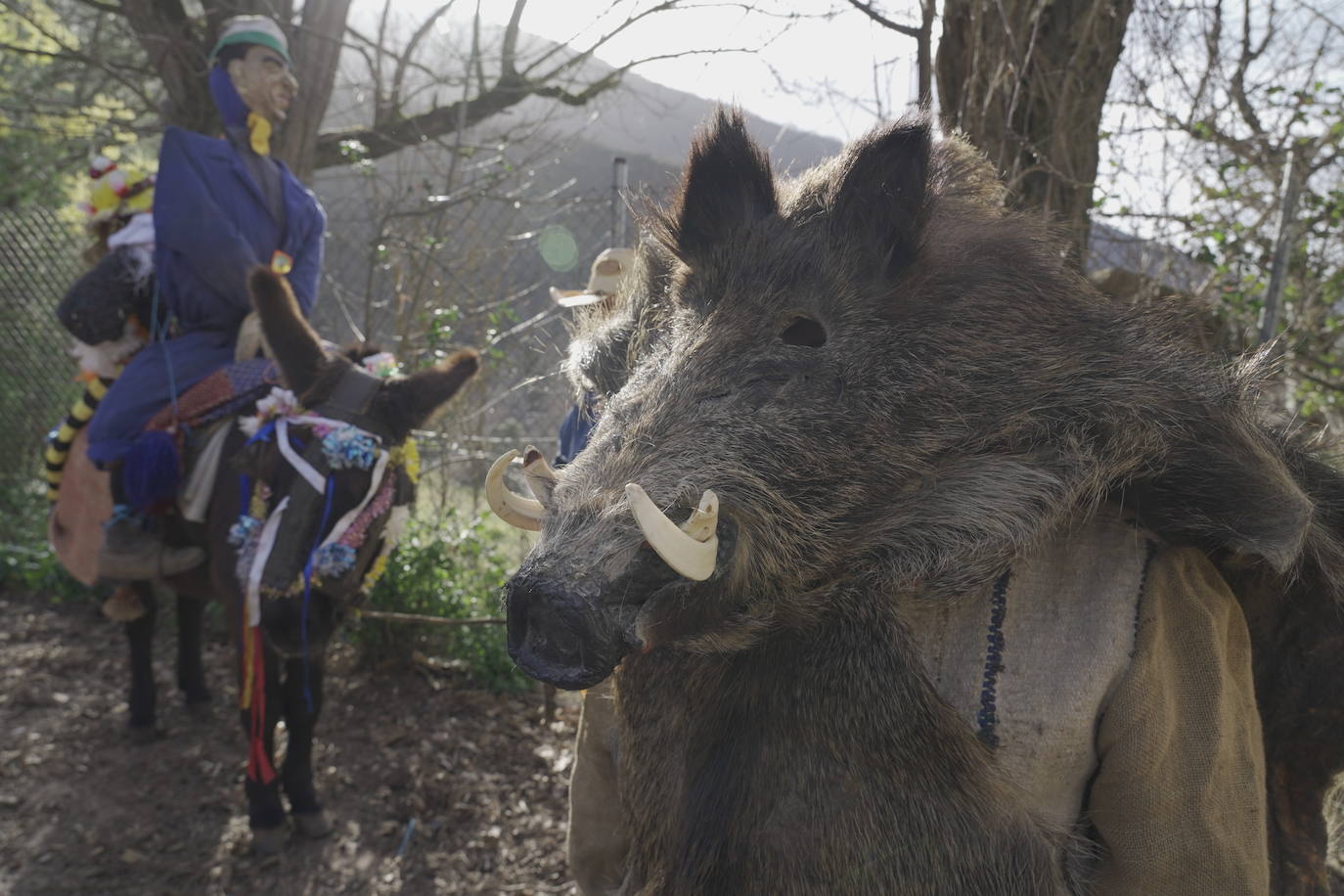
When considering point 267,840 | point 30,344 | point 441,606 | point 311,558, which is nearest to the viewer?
point 311,558

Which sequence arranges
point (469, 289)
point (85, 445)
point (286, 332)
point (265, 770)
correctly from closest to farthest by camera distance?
1. point (286, 332)
2. point (265, 770)
3. point (85, 445)
4. point (469, 289)

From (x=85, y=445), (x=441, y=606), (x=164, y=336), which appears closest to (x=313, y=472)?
(x=164, y=336)

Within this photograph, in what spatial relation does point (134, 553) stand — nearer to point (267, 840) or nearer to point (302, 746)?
point (302, 746)

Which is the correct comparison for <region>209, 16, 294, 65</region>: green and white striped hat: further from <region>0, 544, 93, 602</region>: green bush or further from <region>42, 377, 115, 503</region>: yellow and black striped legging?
<region>0, 544, 93, 602</region>: green bush

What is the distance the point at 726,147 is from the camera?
137 cm

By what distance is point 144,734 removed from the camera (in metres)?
4.79

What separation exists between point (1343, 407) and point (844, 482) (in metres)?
3.85

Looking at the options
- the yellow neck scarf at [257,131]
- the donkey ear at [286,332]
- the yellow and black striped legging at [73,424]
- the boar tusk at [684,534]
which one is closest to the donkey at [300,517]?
the donkey ear at [286,332]

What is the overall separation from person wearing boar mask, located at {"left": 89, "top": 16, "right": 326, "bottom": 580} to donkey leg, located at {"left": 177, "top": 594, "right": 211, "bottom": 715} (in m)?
1.05

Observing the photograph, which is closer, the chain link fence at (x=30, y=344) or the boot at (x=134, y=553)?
the boot at (x=134, y=553)

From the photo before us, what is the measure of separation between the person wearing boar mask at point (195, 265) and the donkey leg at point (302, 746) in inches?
32.6

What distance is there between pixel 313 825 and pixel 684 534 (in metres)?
3.65

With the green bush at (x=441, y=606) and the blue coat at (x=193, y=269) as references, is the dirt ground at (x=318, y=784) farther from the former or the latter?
the blue coat at (x=193, y=269)

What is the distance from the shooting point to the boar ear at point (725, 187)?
137 cm
